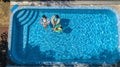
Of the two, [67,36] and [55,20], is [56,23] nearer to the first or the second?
[55,20]

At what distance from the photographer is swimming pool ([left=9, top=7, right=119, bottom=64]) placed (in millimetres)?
24266

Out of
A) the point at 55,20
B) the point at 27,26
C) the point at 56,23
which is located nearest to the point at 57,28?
the point at 56,23

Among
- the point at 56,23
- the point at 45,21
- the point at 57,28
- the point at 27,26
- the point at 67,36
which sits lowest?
the point at 67,36

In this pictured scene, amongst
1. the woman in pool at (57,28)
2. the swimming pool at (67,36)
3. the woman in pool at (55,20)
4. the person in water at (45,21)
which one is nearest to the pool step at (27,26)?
the swimming pool at (67,36)

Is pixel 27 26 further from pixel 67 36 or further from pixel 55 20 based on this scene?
pixel 67 36

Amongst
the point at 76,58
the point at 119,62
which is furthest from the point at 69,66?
the point at 119,62

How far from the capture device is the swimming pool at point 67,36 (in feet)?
79.6

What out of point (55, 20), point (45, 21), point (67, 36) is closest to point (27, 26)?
point (45, 21)

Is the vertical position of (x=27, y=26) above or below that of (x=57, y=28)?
above

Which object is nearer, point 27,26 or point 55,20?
point 55,20

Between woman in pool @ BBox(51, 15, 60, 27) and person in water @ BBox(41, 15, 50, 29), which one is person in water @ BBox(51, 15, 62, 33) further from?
person in water @ BBox(41, 15, 50, 29)

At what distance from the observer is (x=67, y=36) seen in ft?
80.9

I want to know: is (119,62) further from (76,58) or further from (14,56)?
(14,56)

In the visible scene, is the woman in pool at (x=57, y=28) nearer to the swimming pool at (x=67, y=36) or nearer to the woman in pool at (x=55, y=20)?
the woman in pool at (x=55, y=20)
